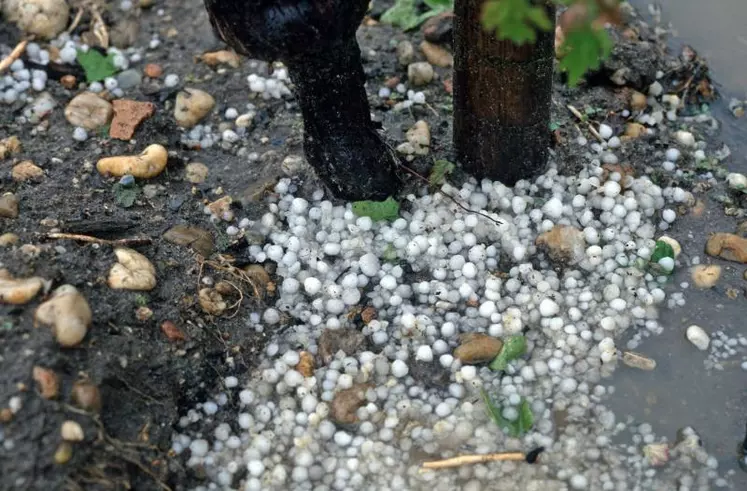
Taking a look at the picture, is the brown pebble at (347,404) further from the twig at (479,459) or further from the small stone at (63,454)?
the small stone at (63,454)

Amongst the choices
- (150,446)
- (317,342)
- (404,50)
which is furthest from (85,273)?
(404,50)

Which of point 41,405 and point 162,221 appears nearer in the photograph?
point 41,405

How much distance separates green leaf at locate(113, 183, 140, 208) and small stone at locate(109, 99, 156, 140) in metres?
0.28

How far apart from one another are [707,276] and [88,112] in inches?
95.5

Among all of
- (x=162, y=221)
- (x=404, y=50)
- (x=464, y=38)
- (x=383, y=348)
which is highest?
(x=464, y=38)

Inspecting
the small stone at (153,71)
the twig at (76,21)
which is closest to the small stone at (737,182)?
the small stone at (153,71)

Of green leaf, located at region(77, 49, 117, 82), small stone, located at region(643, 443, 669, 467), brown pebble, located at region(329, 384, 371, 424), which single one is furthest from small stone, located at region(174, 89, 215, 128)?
small stone, located at region(643, 443, 669, 467)

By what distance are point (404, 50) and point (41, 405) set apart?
6.85 ft

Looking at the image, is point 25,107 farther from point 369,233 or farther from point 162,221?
point 369,233

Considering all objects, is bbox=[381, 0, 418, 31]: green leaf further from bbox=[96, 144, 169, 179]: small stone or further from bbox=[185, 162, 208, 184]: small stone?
bbox=[96, 144, 169, 179]: small stone

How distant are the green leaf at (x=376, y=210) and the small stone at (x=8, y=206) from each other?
3.78 feet

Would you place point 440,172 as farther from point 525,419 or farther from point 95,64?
point 95,64

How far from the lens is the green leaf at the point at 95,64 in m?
3.42

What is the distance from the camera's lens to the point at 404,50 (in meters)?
3.41
